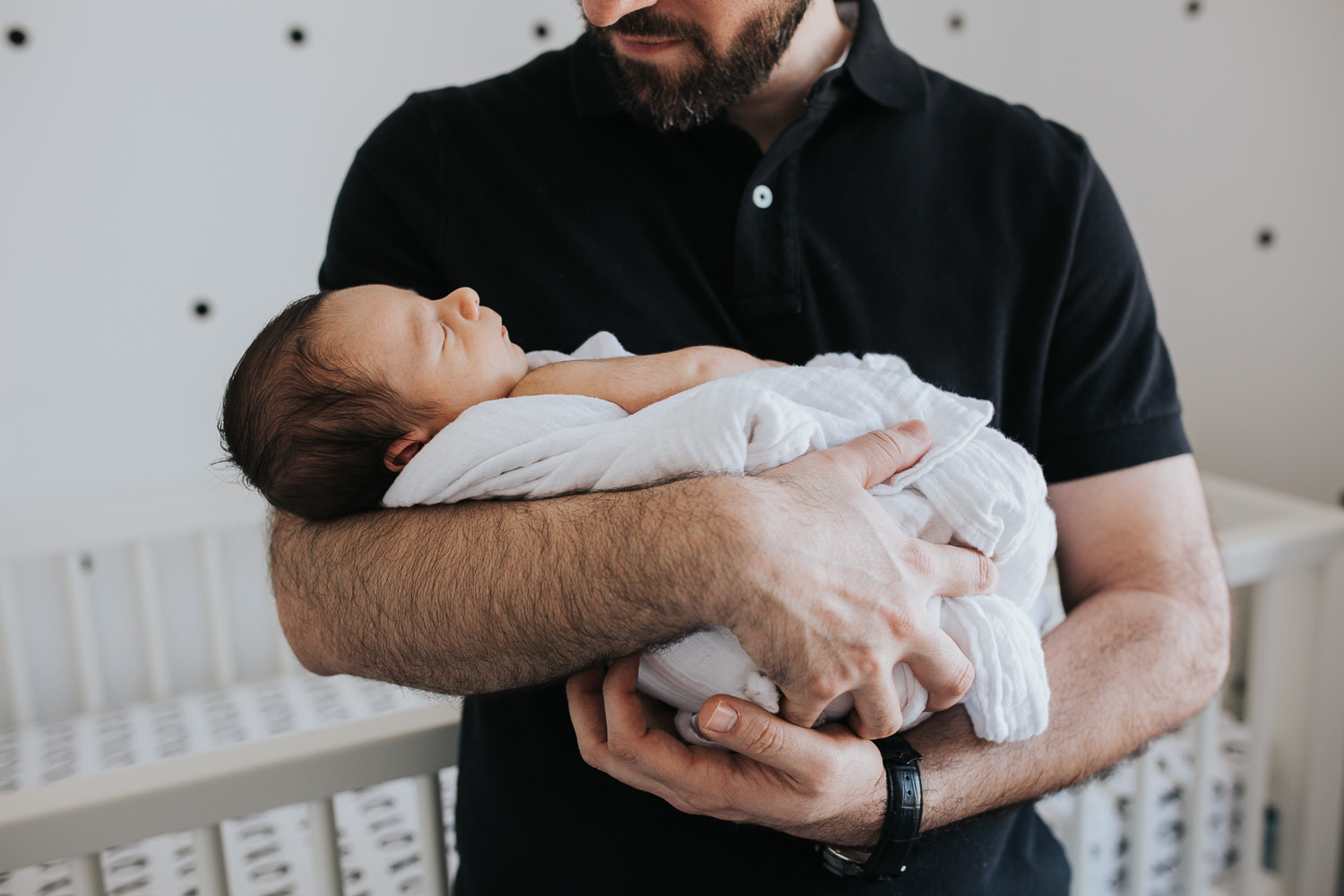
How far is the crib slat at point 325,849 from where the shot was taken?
953mm

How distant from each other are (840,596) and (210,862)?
2.37 ft

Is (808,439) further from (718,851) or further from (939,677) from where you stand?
(718,851)

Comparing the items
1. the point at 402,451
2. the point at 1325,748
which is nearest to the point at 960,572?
the point at 402,451

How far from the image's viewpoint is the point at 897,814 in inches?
30.0

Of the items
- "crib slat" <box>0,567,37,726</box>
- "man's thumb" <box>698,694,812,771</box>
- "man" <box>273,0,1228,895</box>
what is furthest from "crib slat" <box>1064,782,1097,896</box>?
"crib slat" <box>0,567,37,726</box>

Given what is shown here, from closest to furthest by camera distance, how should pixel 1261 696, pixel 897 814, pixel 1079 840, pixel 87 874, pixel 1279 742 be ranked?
pixel 897 814 < pixel 87 874 < pixel 1079 840 < pixel 1261 696 < pixel 1279 742

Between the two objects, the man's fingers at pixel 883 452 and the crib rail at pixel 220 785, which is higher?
the man's fingers at pixel 883 452

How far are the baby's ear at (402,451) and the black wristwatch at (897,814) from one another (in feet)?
1.63

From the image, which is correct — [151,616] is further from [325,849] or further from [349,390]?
[349,390]

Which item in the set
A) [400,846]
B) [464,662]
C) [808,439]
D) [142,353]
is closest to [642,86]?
[808,439]

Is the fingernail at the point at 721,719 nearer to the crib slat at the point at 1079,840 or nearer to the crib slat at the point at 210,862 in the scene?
the crib slat at the point at 210,862

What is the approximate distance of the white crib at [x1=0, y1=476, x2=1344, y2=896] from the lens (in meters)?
0.90

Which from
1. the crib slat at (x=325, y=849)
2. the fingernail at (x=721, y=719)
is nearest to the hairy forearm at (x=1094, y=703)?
the fingernail at (x=721, y=719)

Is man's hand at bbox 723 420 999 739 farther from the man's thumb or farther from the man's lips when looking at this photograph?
the man's lips
